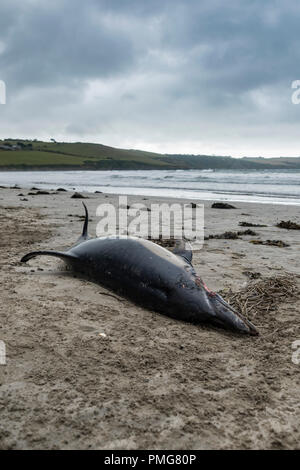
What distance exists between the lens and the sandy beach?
1863mm

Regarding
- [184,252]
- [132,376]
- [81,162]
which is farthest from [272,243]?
[81,162]

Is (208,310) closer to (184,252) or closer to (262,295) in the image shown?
(262,295)

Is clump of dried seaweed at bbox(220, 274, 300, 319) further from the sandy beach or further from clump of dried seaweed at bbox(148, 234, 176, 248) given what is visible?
clump of dried seaweed at bbox(148, 234, 176, 248)

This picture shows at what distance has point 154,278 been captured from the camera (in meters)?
3.60

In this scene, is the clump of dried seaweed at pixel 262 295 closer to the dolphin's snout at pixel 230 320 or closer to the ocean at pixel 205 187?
the dolphin's snout at pixel 230 320

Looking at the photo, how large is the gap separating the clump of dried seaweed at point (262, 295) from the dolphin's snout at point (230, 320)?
0.37m

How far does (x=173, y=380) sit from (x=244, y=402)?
45cm

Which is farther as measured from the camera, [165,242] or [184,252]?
[165,242]

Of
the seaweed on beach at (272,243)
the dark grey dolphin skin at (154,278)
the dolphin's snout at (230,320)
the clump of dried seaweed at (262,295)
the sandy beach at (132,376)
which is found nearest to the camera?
the sandy beach at (132,376)

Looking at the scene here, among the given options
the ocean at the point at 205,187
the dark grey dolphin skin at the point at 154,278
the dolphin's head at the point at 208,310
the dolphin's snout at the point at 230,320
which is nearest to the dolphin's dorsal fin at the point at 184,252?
the dark grey dolphin skin at the point at 154,278

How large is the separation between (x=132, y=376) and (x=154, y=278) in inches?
51.5

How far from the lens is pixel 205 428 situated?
75.6 inches

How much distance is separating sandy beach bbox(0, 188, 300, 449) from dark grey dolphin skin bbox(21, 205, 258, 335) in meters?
0.11

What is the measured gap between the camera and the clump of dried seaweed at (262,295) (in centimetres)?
366
